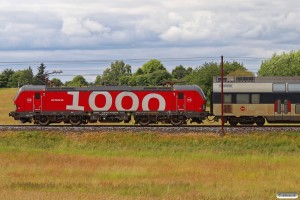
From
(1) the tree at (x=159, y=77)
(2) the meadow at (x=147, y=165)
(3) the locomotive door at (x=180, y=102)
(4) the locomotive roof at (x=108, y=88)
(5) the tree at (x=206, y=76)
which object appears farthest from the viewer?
(1) the tree at (x=159, y=77)

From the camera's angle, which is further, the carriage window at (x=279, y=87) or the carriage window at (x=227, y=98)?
the carriage window at (x=227, y=98)

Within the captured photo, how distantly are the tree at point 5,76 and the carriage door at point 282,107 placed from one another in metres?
144

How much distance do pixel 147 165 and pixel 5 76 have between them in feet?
534

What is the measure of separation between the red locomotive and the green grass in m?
5.75

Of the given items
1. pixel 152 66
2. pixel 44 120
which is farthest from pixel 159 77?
pixel 44 120

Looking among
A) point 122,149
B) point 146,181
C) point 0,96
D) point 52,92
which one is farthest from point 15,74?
point 146,181

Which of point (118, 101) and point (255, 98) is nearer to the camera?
point (255, 98)

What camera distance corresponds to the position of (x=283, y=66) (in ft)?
375

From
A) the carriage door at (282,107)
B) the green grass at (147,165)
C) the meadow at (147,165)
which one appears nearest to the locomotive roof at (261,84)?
the carriage door at (282,107)

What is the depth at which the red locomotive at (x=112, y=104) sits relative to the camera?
4728 cm

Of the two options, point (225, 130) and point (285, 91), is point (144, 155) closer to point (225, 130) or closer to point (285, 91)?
point (225, 130)

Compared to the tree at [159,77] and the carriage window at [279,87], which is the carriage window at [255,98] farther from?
the tree at [159,77]

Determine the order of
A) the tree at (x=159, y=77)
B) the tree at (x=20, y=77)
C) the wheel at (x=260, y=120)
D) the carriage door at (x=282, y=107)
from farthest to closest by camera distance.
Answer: the tree at (x=20, y=77) → the tree at (x=159, y=77) → the wheel at (x=260, y=120) → the carriage door at (x=282, y=107)

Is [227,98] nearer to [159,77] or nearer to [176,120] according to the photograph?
[176,120]
